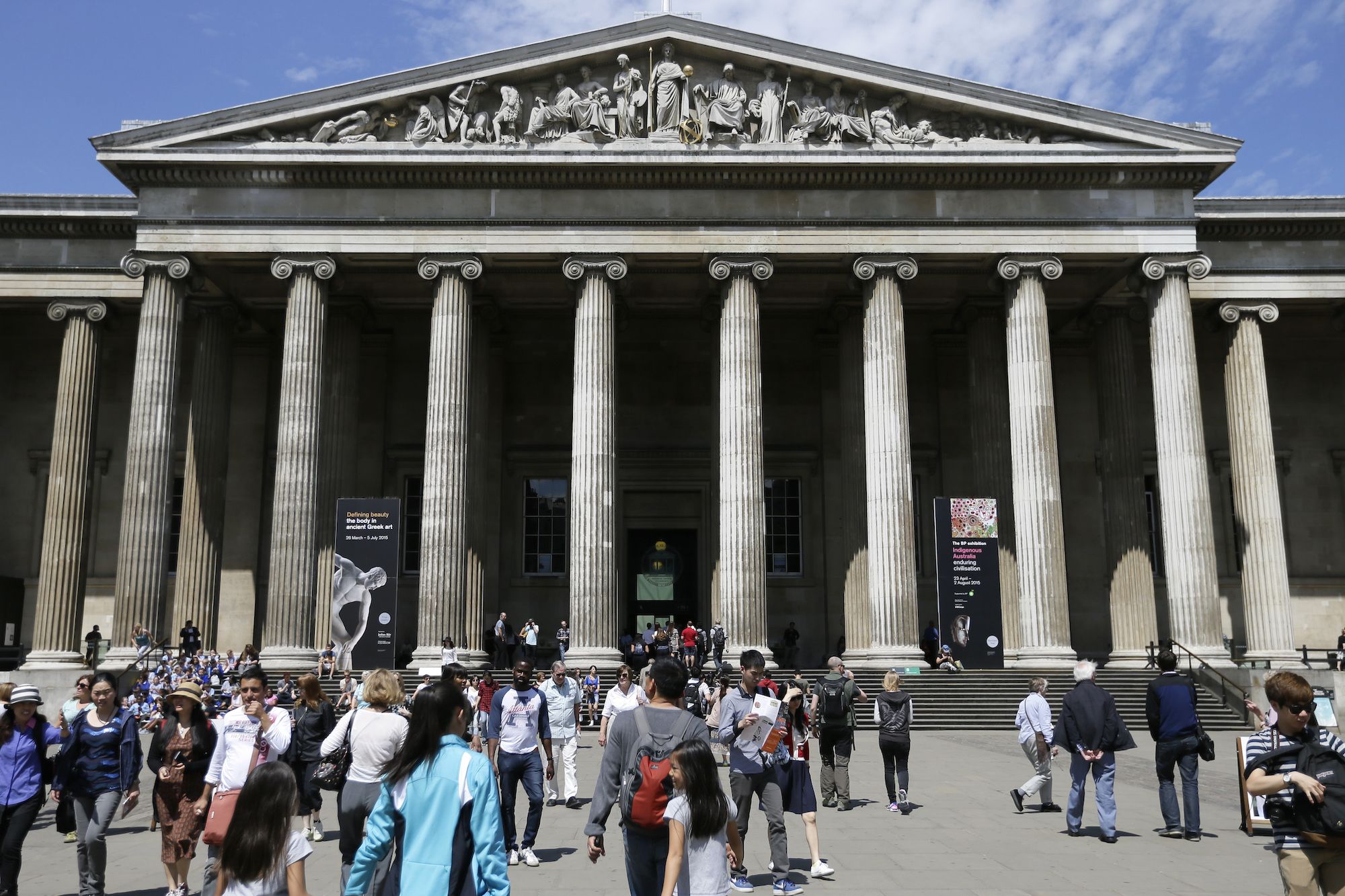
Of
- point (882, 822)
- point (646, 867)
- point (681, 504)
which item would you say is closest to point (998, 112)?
point (681, 504)

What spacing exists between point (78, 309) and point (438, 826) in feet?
95.2

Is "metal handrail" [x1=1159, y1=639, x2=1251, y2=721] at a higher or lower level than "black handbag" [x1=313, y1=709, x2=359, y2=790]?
lower

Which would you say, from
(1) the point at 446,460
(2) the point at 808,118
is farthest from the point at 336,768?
(2) the point at 808,118

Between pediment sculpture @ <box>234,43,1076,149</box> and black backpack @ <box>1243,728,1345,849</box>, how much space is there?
23.0m

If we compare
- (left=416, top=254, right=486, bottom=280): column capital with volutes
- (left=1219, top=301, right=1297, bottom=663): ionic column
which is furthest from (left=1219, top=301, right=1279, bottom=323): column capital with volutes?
(left=416, top=254, right=486, bottom=280): column capital with volutes

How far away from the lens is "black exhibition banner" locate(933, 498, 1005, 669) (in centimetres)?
2564

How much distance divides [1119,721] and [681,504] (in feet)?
73.0

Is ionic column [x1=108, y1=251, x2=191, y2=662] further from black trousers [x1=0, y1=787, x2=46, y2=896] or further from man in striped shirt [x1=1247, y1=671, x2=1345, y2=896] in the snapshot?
man in striped shirt [x1=1247, y1=671, x2=1345, y2=896]

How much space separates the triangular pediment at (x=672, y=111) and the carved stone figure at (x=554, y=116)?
4 centimetres

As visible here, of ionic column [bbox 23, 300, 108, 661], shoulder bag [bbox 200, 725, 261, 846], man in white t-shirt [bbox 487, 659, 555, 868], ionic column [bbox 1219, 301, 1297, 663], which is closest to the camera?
shoulder bag [bbox 200, 725, 261, 846]

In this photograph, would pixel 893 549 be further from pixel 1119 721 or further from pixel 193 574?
pixel 193 574

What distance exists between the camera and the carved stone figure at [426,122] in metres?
27.4

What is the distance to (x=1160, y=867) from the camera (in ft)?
35.0

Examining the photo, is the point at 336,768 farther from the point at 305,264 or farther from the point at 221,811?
the point at 305,264
